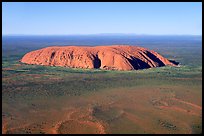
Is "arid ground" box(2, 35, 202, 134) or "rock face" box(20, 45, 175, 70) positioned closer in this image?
"arid ground" box(2, 35, 202, 134)

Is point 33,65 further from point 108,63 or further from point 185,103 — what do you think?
point 185,103

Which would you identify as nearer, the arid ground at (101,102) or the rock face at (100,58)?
the arid ground at (101,102)

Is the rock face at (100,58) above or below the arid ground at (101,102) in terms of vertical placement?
above

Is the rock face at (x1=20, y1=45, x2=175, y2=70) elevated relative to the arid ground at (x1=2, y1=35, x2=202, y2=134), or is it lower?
elevated
